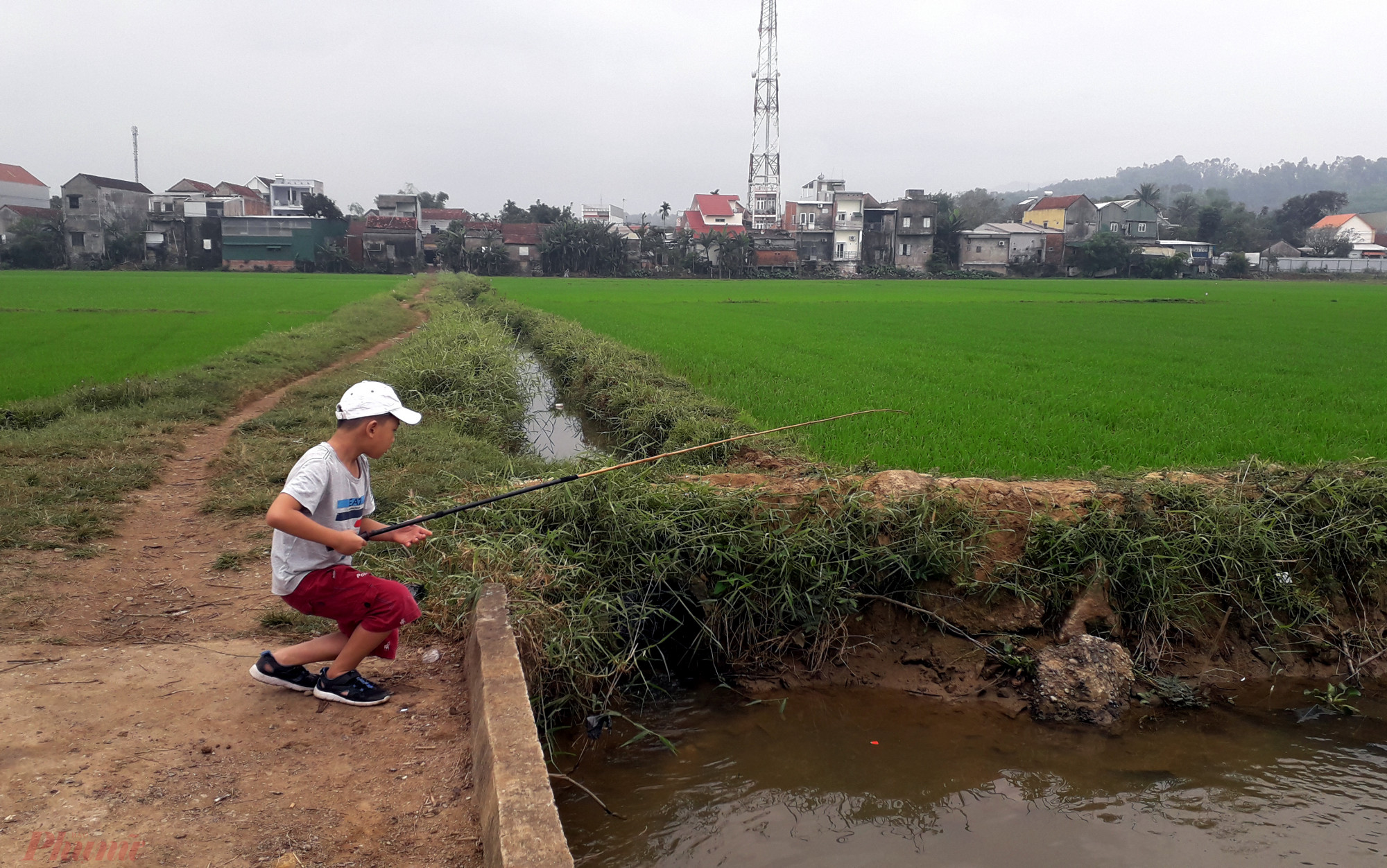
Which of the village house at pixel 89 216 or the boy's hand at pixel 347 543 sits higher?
the village house at pixel 89 216

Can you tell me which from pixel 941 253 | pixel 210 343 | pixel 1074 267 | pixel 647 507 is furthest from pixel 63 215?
pixel 1074 267

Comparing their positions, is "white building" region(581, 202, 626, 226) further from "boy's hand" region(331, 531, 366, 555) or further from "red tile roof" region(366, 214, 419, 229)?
"boy's hand" region(331, 531, 366, 555)

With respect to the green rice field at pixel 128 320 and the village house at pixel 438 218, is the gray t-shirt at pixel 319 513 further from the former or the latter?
the village house at pixel 438 218

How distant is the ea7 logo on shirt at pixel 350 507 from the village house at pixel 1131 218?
70844mm

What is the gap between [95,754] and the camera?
2.74 metres

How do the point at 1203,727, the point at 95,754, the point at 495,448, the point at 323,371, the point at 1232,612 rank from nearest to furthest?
1. the point at 95,754
2. the point at 1203,727
3. the point at 1232,612
4. the point at 495,448
5. the point at 323,371

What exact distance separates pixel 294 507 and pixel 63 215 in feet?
203

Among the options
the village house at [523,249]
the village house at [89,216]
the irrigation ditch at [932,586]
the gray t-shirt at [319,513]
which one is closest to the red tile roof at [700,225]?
the village house at [523,249]

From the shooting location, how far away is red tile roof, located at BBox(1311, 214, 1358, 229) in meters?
72.3

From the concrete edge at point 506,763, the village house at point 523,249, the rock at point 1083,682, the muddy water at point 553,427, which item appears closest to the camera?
the concrete edge at point 506,763

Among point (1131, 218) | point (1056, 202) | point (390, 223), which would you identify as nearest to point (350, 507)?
point (390, 223)

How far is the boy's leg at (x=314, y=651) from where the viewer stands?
10.7 ft

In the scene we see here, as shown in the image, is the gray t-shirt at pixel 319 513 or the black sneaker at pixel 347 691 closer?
the gray t-shirt at pixel 319 513

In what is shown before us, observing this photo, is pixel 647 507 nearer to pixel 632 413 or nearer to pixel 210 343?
pixel 632 413
